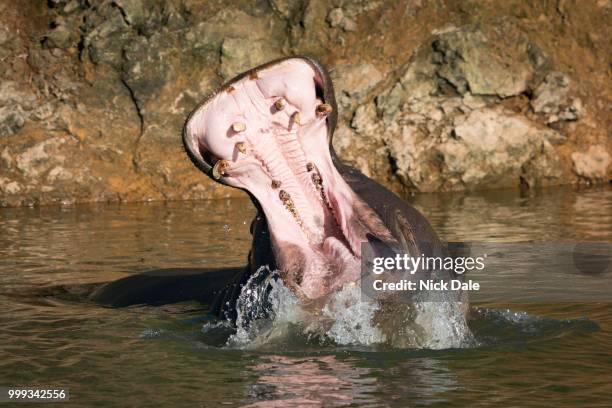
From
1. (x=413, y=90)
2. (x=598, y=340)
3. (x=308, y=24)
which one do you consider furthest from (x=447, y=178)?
(x=598, y=340)

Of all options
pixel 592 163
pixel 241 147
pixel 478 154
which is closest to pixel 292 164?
pixel 241 147

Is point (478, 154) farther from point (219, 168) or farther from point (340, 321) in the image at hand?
point (219, 168)

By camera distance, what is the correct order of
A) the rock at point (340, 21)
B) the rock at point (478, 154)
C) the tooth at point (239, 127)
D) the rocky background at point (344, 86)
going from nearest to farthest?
the tooth at point (239, 127) < the rock at point (478, 154) < the rocky background at point (344, 86) < the rock at point (340, 21)

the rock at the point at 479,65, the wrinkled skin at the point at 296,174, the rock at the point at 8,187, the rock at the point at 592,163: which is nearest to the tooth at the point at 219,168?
the wrinkled skin at the point at 296,174

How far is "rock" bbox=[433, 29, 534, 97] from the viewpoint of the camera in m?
15.2

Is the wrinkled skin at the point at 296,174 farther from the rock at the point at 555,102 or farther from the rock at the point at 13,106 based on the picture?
the rock at the point at 13,106

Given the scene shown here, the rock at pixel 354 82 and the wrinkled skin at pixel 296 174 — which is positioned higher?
the rock at pixel 354 82

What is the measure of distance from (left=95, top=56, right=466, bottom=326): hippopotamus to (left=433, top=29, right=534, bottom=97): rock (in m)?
11.2

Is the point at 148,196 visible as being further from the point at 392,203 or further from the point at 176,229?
the point at 392,203

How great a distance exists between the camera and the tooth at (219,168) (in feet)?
13.3

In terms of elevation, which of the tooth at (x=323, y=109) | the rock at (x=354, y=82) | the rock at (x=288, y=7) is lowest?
the tooth at (x=323, y=109)

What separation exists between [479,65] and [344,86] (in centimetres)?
220

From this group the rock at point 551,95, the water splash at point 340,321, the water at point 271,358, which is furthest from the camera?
the rock at point 551,95

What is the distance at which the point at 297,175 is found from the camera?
423cm
